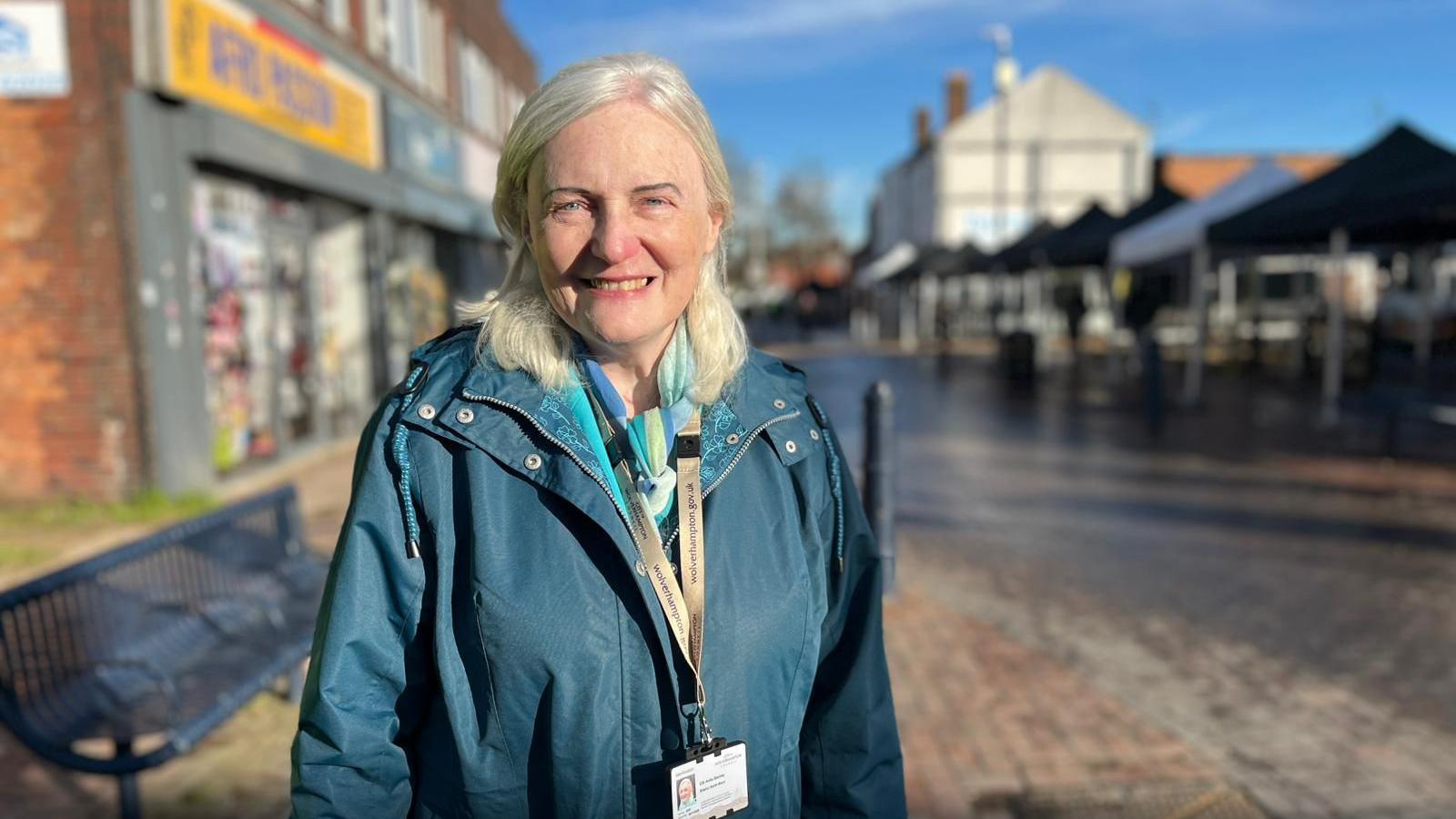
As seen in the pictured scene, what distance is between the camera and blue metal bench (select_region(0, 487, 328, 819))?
3074mm

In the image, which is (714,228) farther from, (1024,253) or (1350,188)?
(1024,253)

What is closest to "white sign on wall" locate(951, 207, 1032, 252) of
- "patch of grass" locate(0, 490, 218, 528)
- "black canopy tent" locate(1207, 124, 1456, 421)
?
"black canopy tent" locate(1207, 124, 1456, 421)

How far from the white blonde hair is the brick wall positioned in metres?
7.17

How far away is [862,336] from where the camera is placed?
122ft

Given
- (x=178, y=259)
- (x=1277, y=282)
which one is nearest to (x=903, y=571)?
(x=178, y=259)

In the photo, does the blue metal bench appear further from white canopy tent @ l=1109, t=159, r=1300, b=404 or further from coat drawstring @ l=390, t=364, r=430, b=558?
white canopy tent @ l=1109, t=159, r=1300, b=404

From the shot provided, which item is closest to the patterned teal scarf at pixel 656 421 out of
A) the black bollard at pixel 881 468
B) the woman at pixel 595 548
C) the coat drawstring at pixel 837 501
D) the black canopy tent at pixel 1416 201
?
the woman at pixel 595 548

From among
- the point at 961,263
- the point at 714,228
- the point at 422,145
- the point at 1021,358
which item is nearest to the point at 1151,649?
the point at 714,228

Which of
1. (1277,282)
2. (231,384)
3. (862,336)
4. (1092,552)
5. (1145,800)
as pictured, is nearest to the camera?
(1145,800)

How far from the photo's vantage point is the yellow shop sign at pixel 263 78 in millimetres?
7871

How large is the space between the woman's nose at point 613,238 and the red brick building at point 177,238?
24.2ft

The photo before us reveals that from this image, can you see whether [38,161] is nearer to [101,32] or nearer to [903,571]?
[101,32]

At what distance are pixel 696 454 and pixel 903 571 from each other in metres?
4.92

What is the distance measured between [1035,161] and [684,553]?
132 ft
